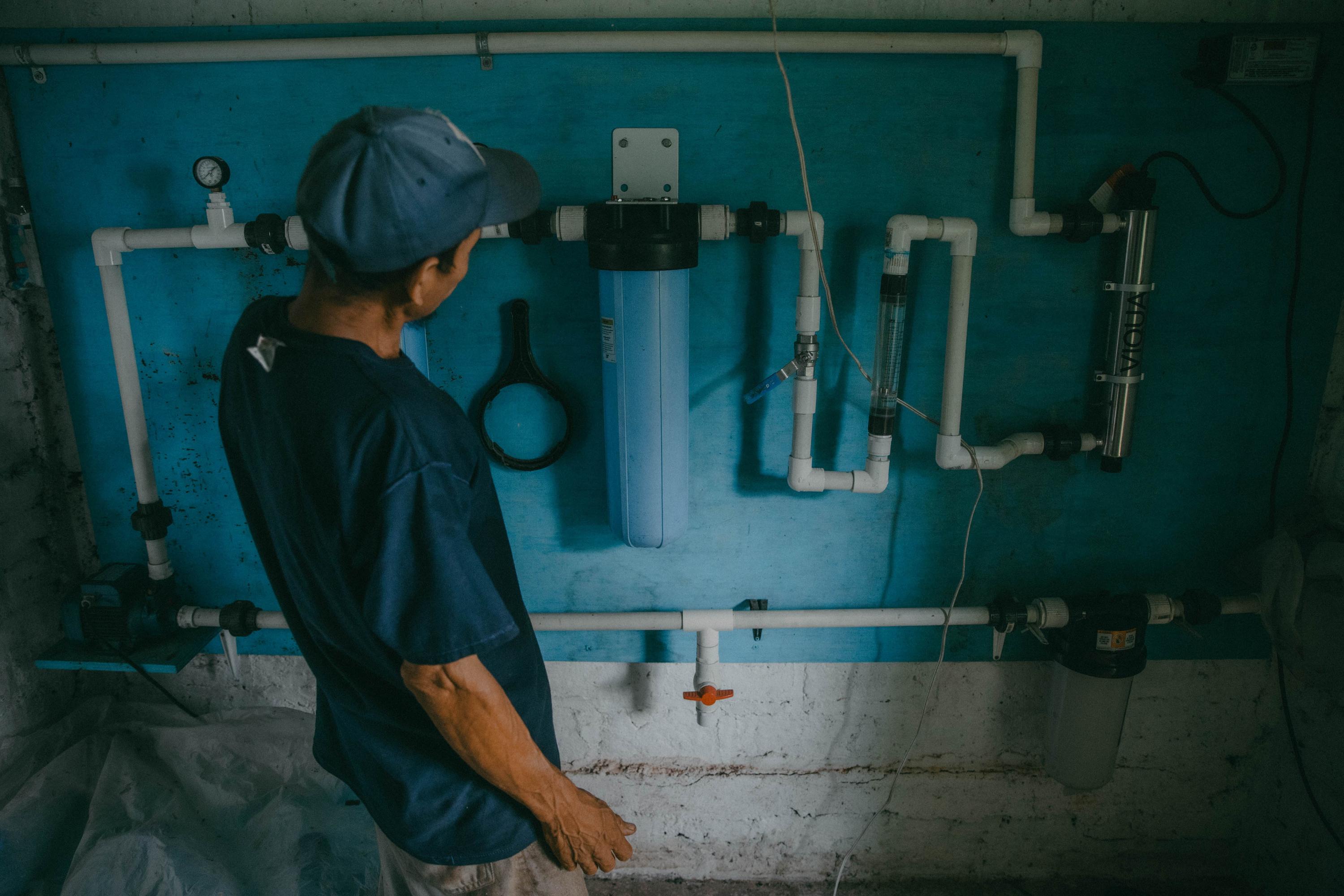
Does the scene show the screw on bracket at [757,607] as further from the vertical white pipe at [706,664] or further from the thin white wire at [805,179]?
the thin white wire at [805,179]

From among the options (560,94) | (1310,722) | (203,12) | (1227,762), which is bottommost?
(1227,762)

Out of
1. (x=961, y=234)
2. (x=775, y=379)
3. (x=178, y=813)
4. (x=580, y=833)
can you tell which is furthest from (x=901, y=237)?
(x=178, y=813)

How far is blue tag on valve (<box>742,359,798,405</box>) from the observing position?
1.38 meters

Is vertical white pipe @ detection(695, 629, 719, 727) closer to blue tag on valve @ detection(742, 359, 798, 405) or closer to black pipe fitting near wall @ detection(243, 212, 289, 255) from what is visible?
blue tag on valve @ detection(742, 359, 798, 405)

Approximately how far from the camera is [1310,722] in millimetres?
1630

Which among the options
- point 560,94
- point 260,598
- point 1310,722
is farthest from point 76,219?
point 1310,722

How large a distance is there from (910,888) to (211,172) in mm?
2161

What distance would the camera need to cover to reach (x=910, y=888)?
6.11 ft

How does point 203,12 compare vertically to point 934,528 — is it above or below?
above

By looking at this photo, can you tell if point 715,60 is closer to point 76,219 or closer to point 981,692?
point 76,219

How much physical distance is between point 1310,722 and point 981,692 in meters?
0.67

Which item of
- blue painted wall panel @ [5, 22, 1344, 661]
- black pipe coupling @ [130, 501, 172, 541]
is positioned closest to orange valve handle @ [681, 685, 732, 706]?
blue painted wall panel @ [5, 22, 1344, 661]

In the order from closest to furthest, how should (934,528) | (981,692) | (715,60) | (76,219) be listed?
(715,60) → (76,219) → (934,528) → (981,692)

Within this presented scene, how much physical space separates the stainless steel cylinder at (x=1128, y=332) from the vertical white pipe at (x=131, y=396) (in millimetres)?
1861
